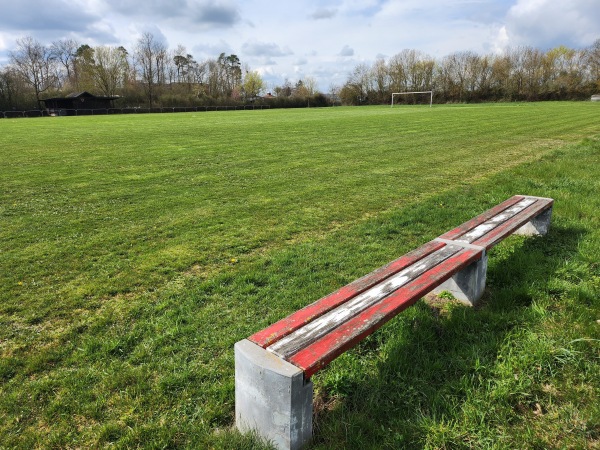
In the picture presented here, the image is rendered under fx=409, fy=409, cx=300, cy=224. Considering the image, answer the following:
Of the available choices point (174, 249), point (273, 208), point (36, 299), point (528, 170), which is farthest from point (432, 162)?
point (36, 299)

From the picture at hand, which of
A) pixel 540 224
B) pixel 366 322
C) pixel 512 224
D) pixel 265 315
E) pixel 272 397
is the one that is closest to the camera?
pixel 272 397

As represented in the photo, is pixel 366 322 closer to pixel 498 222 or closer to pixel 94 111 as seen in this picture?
pixel 498 222

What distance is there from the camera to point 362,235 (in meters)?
5.18

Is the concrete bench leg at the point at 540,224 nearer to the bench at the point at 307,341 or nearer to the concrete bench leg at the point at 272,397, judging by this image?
the bench at the point at 307,341

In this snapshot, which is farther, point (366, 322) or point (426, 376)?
point (426, 376)

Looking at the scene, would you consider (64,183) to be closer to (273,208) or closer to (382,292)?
(273,208)

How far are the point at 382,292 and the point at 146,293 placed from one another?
2221 mm

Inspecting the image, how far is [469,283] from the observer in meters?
3.36

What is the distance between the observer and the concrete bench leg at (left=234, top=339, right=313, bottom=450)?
1.90 m

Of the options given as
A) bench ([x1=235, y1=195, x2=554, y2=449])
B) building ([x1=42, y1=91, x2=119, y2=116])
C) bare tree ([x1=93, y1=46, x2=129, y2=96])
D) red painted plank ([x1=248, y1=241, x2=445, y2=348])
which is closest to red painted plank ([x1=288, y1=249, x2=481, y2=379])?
bench ([x1=235, y1=195, x2=554, y2=449])

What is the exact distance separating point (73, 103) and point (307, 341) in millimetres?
70729

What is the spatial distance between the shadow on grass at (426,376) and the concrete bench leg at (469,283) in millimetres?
101

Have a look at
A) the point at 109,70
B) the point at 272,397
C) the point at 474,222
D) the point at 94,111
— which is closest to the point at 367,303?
the point at 272,397

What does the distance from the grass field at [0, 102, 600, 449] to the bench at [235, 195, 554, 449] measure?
0.21 meters
